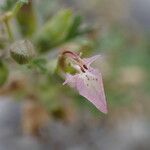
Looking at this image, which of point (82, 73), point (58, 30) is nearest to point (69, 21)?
point (58, 30)

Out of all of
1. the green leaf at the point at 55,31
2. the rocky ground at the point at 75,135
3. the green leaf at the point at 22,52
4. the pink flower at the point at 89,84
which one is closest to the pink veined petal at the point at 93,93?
the pink flower at the point at 89,84

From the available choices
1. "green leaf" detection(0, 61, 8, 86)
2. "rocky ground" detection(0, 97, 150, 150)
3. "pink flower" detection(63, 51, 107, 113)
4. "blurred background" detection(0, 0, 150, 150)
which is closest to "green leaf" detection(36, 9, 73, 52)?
"blurred background" detection(0, 0, 150, 150)

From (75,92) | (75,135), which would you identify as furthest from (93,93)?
(75,135)

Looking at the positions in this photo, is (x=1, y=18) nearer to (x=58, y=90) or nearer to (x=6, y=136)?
(x=58, y=90)

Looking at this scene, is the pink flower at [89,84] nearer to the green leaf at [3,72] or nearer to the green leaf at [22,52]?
the green leaf at [22,52]

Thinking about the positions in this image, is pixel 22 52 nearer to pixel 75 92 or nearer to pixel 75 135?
pixel 75 92

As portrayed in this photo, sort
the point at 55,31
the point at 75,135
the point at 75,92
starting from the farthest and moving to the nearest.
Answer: the point at 75,135, the point at 75,92, the point at 55,31

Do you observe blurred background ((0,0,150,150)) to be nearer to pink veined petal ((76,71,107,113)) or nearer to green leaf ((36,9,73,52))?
green leaf ((36,9,73,52))
